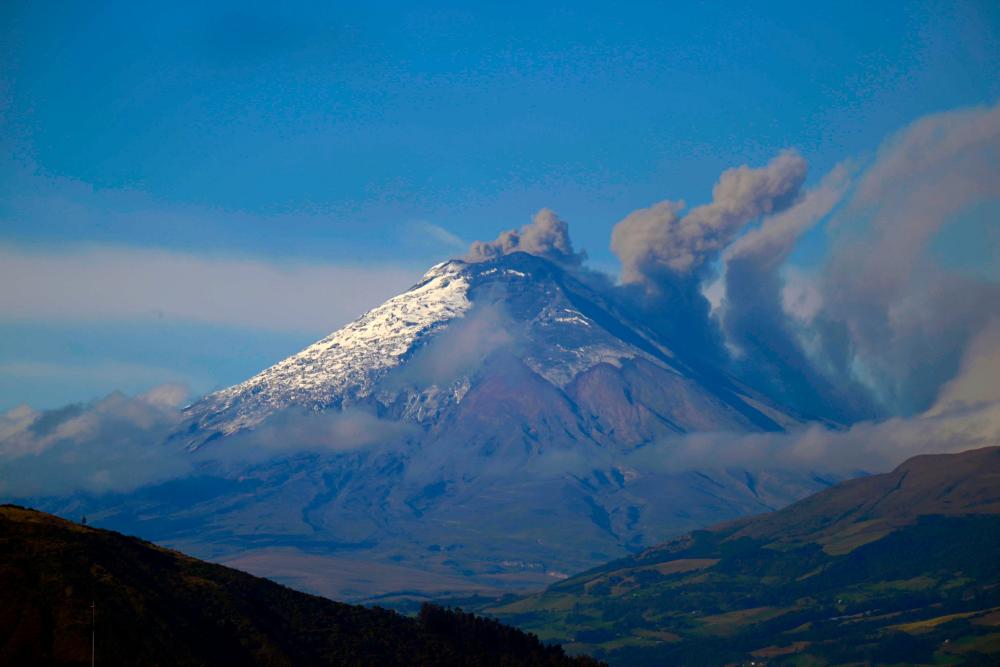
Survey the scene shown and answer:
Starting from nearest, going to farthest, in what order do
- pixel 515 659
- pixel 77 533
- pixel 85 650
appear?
pixel 85 650, pixel 77 533, pixel 515 659

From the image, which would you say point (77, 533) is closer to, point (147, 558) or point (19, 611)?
point (147, 558)

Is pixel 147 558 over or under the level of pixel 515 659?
over

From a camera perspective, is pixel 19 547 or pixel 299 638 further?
pixel 299 638

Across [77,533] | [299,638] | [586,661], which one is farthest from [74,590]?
[586,661]

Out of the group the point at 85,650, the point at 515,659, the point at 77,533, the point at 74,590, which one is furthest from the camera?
the point at 515,659

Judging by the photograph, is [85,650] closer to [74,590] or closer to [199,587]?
[74,590]

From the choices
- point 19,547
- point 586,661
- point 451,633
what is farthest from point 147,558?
point 586,661
